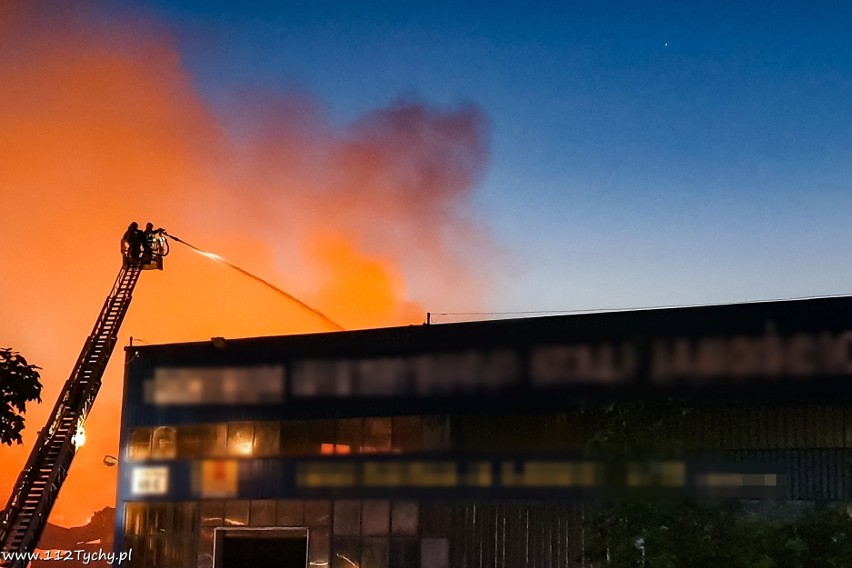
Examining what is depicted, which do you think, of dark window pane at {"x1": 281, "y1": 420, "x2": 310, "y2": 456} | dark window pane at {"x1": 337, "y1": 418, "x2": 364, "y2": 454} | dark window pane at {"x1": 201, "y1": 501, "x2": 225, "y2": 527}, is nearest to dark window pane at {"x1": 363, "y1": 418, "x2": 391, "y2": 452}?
dark window pane at {"x1": 337, "y1": 418, "x2": 364, "y2": 454}

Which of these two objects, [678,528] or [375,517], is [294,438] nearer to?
[375,517]

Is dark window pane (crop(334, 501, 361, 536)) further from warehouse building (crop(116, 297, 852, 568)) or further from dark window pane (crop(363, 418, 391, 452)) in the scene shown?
dark window pane (crop(363, 418, 391, 452))

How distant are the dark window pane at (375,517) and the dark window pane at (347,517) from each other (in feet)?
0.62

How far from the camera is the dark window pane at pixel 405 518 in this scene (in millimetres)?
35094

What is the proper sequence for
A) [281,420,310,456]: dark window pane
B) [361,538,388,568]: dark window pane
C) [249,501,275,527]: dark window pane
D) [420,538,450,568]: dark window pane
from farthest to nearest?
1. [249,501,275,527]: dark window pane
2. [281,420,310,456]: dark window pane
3. [361,538,388,568]: dark window pane
4. [420,538,450,568]: dark window pane

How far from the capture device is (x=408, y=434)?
3575 cm

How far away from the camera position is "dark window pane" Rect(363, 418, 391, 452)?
36.1m

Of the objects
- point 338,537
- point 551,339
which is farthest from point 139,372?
point 551,339

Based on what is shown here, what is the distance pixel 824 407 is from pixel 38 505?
2353 centimetres

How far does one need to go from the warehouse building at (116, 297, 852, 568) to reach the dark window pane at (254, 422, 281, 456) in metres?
0.06

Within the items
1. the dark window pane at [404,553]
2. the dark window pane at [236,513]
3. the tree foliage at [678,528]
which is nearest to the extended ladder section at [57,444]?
the dark window pane at [236,513]

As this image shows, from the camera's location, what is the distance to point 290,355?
129ft

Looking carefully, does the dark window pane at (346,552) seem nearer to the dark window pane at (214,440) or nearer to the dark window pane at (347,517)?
the dark window pane at (347,517)

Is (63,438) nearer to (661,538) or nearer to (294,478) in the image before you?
(294,478)
